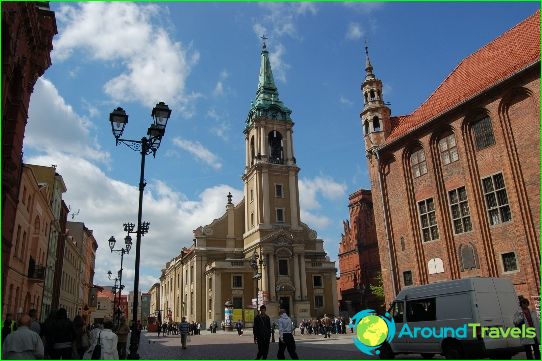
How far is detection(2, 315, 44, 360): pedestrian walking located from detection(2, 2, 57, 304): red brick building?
8642 mm

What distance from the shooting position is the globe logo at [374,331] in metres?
13.9

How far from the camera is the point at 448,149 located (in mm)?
24359

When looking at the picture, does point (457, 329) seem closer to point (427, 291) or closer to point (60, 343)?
point (427, 291)

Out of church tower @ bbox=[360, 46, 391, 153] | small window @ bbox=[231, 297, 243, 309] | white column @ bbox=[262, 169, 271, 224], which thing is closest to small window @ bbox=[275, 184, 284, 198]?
white column @ bbox=[262, 169, 271, 224]

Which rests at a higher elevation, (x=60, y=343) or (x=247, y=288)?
(x=247, y=288)

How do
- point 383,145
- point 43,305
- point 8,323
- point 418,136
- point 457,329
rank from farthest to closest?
1. point 43,305
2. point 383,145
3. point 418,136
4. point 8,323
5. point 457,329

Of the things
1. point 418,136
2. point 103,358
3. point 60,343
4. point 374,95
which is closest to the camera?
point 103,358

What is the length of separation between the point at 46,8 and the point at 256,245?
4311cm

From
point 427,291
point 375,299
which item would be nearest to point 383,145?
point 427,291

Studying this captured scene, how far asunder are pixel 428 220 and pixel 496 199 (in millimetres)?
4215

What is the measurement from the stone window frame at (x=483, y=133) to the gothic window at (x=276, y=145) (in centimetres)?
4118

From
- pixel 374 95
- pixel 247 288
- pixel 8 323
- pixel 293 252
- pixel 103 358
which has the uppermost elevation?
pixel 374 95

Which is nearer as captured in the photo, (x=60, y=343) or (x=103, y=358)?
(x=103, y=358)

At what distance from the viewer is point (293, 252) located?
186ft
